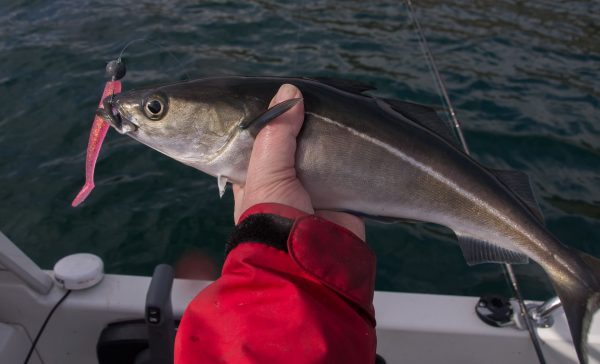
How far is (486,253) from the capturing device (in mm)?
2957

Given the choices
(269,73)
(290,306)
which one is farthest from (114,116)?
(269,73)

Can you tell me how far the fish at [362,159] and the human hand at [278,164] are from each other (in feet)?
0.33

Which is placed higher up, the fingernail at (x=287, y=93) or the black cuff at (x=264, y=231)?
the fingernail at (x=287, y=93)

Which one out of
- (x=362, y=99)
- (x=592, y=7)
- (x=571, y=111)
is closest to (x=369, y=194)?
(x=362, y=99)

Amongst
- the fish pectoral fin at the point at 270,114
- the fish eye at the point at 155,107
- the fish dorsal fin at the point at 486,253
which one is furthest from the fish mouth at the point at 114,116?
the fish dorsal fin at the point at 486,253

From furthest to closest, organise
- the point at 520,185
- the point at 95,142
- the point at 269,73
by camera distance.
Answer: the point at 269,73 → the point at 520,185 → the point at 95,142

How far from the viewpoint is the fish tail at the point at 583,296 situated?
2703mm

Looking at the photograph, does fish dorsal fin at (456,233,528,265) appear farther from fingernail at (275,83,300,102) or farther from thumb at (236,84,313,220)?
fingernail at (275,83,300,102)

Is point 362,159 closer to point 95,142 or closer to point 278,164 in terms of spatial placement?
point 278,164

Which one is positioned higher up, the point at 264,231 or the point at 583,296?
the point at 264,231

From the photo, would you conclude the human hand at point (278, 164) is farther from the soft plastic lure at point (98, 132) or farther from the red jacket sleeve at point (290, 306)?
the soft plastic lure at point (98, 132)

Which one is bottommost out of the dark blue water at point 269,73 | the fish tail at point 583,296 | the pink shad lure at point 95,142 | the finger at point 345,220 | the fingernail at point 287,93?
the dark blue water at point 269,73

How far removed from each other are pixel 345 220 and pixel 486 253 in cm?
83

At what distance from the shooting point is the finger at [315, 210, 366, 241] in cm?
304
